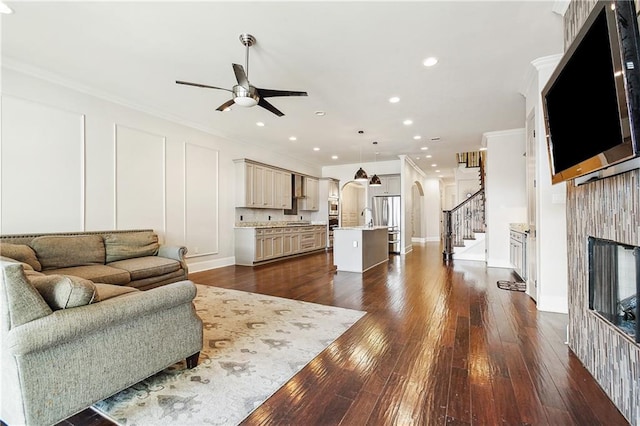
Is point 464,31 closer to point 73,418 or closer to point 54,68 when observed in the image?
point 73,418

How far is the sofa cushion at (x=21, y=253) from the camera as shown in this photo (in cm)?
301

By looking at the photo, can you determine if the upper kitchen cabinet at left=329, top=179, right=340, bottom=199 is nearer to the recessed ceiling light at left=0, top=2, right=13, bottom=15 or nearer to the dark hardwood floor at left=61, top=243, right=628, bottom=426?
the dark hardwood floor at left=61, top=243, right=628, bottom=426

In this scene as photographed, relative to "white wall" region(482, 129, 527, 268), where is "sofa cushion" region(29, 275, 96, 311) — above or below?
below

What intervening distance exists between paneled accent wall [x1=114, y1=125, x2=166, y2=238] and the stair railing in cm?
670

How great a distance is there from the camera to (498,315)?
331 centimetres

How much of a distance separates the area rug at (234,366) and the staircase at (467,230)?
17.4 ft

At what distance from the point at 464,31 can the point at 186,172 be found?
16.6 feet

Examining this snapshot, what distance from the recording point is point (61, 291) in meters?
1.56

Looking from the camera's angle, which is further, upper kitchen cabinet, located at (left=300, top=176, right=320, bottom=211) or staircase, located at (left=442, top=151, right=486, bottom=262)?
upper kitchen cabinet, located at (left=300, top=176, right=320, bottom=211)

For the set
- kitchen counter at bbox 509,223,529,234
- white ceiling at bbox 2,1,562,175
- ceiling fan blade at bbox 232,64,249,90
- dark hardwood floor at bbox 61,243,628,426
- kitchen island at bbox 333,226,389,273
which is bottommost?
dark hardwood floor at bbox 61,243,628,426

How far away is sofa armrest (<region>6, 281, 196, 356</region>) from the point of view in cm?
135

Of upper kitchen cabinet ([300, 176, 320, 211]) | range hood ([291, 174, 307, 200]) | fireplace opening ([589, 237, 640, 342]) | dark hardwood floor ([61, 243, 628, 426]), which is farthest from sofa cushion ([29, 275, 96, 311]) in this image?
upper kitchen cabinet ([300, 176, 320, 211])

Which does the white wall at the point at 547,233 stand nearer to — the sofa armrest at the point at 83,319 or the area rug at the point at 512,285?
the area rug at the point at 512,285

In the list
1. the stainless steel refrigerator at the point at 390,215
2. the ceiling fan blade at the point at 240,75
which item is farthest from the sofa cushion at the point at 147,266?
the stainless steel refrigerator at the point at 390,215
